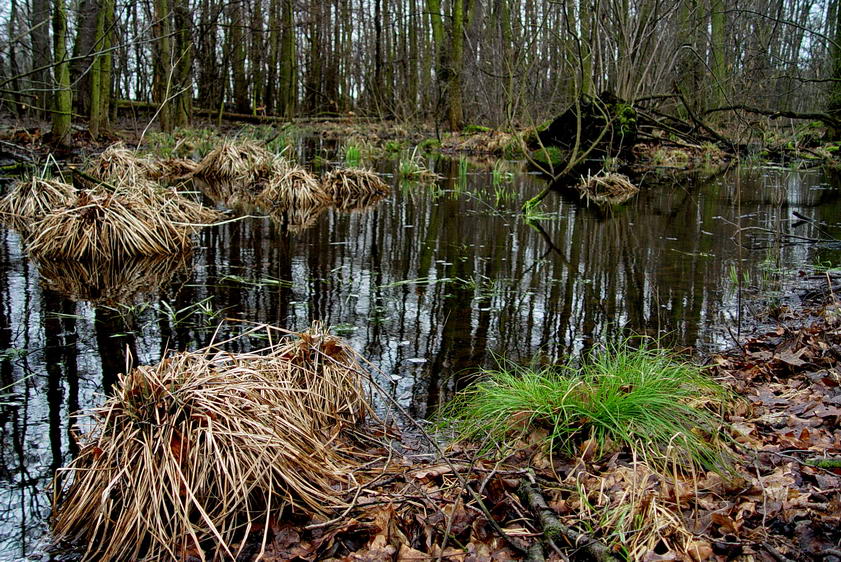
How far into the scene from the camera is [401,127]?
984 inches

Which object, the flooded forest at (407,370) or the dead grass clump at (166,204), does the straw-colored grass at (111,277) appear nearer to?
the flooded forest at (407,370)

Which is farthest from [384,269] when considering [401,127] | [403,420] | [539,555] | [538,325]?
[401,127]

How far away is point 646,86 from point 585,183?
4.17 meters

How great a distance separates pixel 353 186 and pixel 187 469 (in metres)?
10.2

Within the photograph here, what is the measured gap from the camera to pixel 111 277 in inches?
269

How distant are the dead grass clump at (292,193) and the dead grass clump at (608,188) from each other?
4935mm

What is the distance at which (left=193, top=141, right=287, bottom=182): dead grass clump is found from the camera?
1359 cm

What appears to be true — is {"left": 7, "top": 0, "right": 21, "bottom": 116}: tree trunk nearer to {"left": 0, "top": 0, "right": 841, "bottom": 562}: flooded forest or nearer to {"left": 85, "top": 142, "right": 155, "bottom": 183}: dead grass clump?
{"left": 0, "top": 0, "right": 841, "bottom": 562}: flooded forest

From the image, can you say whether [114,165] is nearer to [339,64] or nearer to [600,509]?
[600,509]

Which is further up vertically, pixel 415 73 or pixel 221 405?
pixel 415 73

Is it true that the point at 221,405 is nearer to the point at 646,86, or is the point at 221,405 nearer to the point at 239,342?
the point at 239,342

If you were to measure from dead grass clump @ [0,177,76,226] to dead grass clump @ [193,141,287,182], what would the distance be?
4.71 metres

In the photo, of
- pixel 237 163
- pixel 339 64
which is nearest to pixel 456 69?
pixel 339 64

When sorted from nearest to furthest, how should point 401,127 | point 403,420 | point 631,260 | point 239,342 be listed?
point 403,420 → point 239,342 → point 631,260 → point 401,127
